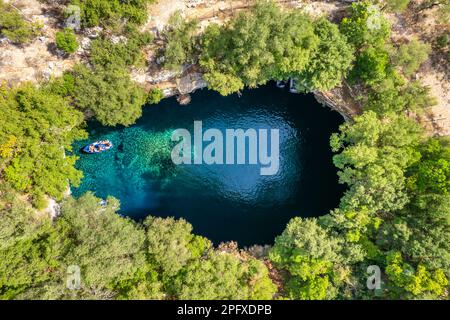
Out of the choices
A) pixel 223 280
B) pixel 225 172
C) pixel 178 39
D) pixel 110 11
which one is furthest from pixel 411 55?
pixel 110 11

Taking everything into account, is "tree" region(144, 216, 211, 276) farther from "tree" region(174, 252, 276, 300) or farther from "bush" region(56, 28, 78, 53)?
"bush" region(56, 28, 78, 53)

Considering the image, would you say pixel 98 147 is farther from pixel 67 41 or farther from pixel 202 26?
pixel 202 26

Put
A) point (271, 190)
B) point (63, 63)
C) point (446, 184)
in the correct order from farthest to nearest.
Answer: point (271, 190) < point (63, 63) < point (446, 184)

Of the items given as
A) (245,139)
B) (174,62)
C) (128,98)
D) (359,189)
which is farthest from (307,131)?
(128,98)

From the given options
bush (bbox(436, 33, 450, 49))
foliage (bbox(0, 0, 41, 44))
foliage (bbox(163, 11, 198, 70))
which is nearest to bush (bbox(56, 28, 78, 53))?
foliage (bbox(0, 0, 41, 44))

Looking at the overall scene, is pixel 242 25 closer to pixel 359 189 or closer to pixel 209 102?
pixel 209 102

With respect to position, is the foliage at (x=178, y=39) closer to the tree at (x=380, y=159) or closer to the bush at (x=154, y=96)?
the bush at (x=154, y=96)
